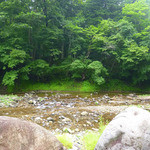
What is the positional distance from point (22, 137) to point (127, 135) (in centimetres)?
194

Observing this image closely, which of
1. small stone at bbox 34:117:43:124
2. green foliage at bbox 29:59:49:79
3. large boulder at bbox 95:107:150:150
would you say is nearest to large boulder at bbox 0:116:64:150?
large boulder at bbox 95:107:150:150

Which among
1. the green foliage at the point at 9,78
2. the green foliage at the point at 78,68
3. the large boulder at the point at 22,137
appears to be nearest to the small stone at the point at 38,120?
the large boulder at the point at 22,137

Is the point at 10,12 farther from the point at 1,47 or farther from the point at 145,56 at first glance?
the point at 145,56

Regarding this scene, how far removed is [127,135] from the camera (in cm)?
238

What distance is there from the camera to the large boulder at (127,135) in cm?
234

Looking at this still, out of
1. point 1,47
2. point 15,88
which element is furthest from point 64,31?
point 15,88

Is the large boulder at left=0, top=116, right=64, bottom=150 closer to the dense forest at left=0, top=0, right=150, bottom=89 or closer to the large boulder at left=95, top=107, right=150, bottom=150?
the large boulder at left=95, top=107, right=150, bottom=150

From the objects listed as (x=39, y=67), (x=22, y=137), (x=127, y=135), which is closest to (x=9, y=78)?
(x=39, y=67)

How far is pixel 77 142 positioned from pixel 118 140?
1.49m

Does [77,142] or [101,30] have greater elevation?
[101,30]

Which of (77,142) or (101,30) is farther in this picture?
(101,30)

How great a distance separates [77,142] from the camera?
348 centimetres

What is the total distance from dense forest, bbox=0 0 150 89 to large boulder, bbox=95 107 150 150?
11.7 metres

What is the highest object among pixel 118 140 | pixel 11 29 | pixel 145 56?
pixel 11 29
